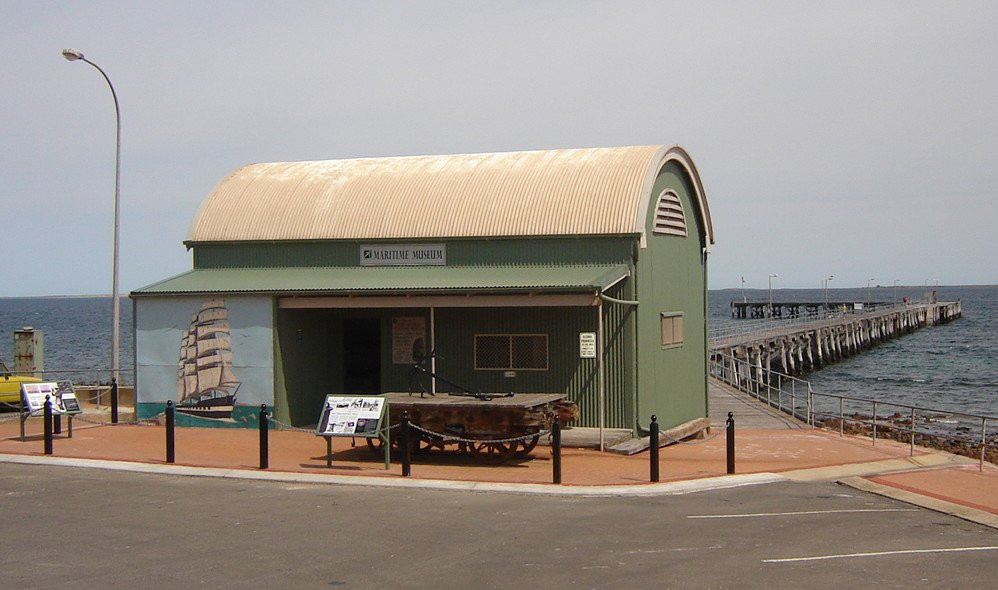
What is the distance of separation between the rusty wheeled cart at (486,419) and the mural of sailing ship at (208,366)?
510 cm

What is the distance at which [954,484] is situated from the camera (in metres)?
18.3

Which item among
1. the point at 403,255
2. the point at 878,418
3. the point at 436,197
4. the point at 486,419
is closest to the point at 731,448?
the point at 486,419

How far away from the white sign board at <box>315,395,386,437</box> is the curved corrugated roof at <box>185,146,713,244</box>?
245 inches

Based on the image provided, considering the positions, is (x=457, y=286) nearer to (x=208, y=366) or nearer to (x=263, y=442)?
(x=263, y=442)

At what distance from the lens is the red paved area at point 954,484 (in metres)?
16.4

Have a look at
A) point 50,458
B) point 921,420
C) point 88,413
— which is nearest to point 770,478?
point 50,458

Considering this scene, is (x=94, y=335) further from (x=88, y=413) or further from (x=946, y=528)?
(x=946, y=528)

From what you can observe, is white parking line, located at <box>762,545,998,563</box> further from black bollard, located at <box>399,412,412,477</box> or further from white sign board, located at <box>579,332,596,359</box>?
white sign board, located at <box>579,332,596,359</box>

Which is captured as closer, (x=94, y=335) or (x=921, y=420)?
(x=921, y=420)

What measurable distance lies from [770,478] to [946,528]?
4222 millimetres

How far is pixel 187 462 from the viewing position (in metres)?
19.1

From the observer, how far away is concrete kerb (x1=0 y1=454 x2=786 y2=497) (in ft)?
53.8

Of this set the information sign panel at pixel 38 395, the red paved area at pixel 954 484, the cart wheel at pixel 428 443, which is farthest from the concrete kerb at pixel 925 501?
the information sign panel at pixel 38 395

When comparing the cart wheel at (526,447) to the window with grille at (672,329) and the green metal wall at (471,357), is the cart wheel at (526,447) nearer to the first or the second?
the green metal wall at (471,357)
